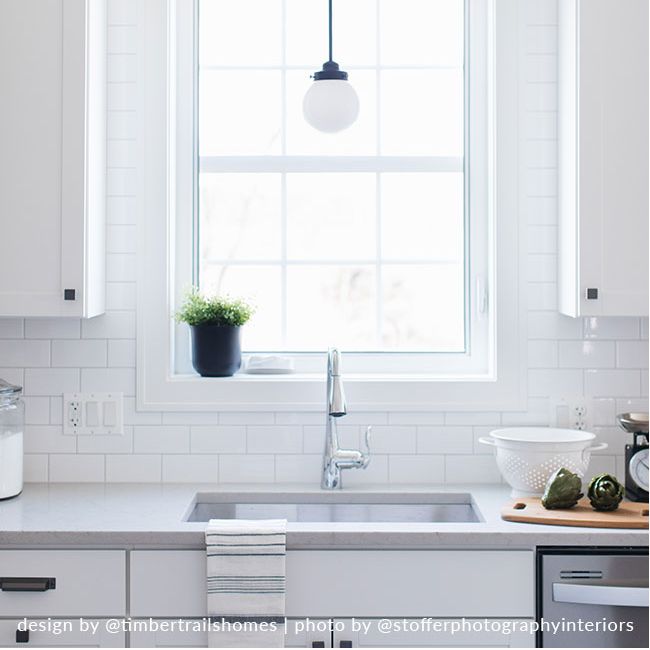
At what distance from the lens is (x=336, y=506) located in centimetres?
285

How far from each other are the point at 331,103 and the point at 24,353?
1.25 meters

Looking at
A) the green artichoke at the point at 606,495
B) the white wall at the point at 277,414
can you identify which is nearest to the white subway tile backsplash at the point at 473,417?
the white wall at the point at 277,414

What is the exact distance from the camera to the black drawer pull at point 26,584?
2357mm

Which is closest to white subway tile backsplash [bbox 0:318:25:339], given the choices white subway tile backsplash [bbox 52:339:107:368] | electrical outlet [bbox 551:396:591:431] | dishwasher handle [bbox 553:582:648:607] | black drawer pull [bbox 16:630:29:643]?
white subway tile backsplash [bbox 52:339:107:368]

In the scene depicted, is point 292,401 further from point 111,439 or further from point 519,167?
point 519,167

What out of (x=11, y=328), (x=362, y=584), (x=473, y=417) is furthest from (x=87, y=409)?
(x=473, y=417)

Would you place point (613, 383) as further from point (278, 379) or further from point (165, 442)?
point (165, 442)

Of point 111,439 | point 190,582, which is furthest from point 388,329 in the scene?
point 190,582

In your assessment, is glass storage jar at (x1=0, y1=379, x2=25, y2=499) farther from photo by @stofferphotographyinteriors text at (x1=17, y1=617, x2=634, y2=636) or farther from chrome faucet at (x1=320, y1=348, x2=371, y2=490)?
chrome faucet at (x1=320, y1=348, x2=371, y2=490)

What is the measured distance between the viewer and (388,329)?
10.4ft

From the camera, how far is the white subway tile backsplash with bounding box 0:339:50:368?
9.78 ft

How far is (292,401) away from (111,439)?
583mm

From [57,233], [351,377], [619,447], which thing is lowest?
[619,447]

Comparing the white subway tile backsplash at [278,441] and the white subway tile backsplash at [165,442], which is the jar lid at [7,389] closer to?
the white subway tile backsplash at [165,442]
